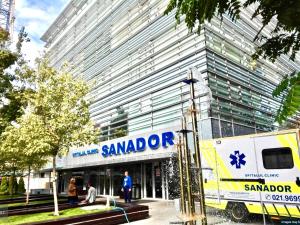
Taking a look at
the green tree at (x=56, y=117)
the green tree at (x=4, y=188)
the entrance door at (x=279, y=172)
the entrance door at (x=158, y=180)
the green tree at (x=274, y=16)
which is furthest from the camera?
the green tree at (x=4, y=188)

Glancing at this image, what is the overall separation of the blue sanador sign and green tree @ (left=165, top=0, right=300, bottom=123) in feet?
47.7

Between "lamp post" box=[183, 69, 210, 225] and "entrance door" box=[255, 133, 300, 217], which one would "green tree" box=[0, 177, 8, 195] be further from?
"lamp post" box=[183, 69, 210, 225]

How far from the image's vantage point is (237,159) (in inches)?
436

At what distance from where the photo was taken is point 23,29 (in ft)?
79.3

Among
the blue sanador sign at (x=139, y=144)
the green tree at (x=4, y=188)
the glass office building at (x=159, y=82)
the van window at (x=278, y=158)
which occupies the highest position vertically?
the glass office building at (x=159, y=82)

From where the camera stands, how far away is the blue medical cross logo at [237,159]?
1091 cm

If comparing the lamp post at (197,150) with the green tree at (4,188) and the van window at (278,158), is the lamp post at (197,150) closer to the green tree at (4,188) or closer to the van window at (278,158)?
the van window at (278,158)

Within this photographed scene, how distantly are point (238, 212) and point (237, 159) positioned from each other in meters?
1.98

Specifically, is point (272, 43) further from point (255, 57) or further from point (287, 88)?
point (287, 88)

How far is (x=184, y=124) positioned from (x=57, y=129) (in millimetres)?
10501

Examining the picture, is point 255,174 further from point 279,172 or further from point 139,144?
point 139,144

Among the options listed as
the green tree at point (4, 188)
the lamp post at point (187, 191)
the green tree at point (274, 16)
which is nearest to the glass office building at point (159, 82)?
the green tree at point (4, 188)

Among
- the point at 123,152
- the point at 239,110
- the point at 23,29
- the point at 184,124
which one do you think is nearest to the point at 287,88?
the point at 184,124

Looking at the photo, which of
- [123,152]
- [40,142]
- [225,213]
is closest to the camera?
[225,213]
